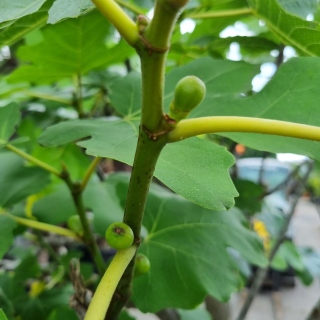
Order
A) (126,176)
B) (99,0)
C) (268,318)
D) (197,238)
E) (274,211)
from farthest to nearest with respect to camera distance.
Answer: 1. (268,318)
2. (274,211)
3. (126,176)
4. (197,238)
5. (99,0)

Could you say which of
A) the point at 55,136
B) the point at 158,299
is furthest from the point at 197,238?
the point at 55,136

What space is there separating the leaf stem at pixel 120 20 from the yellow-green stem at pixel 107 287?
0.41 ft

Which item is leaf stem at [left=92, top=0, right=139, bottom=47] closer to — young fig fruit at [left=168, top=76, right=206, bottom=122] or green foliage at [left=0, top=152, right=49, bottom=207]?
young fig fruit at [left=168, top=76, right=206, bottom=122]

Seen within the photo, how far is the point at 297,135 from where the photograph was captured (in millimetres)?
197

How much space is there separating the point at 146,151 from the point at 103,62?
34 cm

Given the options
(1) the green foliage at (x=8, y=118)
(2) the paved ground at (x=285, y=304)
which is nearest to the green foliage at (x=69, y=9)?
(1) the green foliage at (x=8, y=118)

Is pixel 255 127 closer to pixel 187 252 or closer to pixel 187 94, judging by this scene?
pixel 187 94

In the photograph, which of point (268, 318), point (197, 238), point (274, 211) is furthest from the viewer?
point (268, 318)

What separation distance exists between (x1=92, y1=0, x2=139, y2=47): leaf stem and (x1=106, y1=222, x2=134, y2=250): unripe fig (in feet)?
0.37

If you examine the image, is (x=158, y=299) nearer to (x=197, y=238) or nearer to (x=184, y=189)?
(x=197, y=238)

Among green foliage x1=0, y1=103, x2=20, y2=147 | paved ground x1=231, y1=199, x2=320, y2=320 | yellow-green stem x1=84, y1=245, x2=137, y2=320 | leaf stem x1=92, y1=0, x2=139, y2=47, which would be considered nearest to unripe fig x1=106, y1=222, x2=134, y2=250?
yellow-green stem x1=84, y1=245, x2=137, y2=320

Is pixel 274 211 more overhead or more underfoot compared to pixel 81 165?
more underfoot

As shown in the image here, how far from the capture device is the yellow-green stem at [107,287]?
0.71ft

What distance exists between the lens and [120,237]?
246 mm
